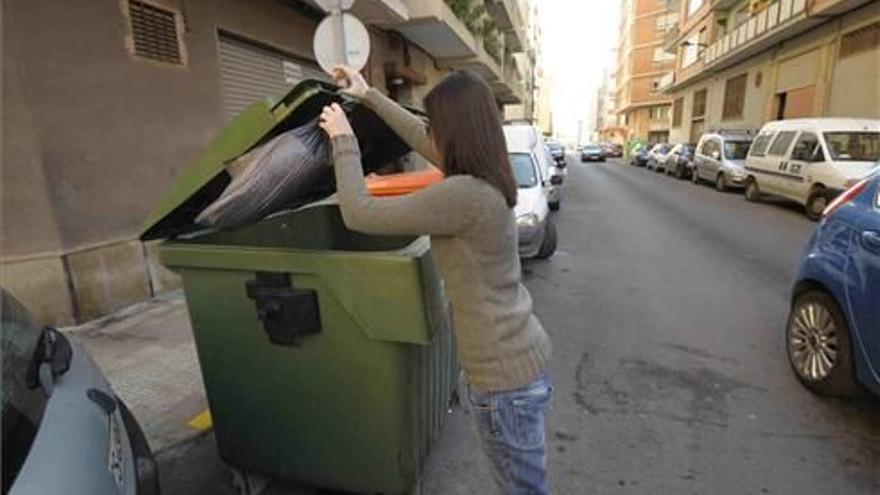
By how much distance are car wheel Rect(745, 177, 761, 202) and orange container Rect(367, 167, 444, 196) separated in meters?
11.8

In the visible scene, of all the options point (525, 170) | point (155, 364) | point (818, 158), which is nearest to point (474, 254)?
point (155, 364)

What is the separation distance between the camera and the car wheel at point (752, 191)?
13.3m

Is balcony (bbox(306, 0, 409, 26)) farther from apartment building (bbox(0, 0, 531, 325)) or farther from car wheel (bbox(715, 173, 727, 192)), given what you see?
car wheel (bbox(715, 173, 727, 192))

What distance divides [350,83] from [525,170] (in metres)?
5.63

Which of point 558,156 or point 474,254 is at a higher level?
point 474,254

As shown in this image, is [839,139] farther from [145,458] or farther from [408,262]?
[145,458]

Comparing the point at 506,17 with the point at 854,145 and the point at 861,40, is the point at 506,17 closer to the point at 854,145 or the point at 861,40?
the point at 861,40

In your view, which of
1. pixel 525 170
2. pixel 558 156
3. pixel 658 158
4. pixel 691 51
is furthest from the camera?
pixel 691 51

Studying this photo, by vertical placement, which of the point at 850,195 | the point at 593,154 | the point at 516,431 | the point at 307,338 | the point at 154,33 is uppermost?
the point at 154,33

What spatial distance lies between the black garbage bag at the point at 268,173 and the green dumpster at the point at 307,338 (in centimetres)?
6

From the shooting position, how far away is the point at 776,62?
20.8m

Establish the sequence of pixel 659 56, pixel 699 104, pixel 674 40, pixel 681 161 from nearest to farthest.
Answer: pixel 681 161 < pixel 699 104 < pixel 674 40 < pixel 659 56

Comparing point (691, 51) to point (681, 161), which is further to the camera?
point (691, 51)

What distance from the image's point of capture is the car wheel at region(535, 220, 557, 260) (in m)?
6.99
